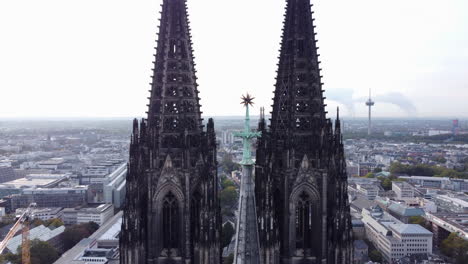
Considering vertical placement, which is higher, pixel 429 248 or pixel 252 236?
→ pixel 252 236

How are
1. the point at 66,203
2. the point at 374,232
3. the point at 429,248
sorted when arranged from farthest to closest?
1. the point at 66,203
2. the point at 374,232
3. the point at 429,248

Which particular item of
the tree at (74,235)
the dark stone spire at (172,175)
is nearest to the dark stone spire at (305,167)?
the dark stone spire at (172,175)

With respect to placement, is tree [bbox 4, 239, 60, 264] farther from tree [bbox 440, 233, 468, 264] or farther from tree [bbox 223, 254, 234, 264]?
tree [bbox 440, 233, 468, 264]

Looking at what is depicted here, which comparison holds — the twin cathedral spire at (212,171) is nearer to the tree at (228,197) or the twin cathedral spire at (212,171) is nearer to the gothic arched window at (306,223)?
the gothic arched window at (306,223)

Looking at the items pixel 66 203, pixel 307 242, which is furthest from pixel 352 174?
pixel 307 242

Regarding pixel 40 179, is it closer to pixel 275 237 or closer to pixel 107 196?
pixel 107 196

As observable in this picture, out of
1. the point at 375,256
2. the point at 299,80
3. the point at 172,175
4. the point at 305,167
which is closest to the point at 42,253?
the point at 172,175
